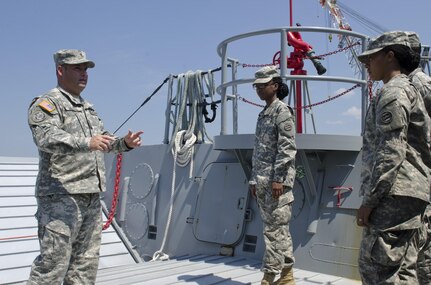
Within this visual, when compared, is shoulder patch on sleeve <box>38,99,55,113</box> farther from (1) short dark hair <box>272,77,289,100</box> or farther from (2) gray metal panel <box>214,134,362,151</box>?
(2) gray metal panel <box>214,134,362,151</box>

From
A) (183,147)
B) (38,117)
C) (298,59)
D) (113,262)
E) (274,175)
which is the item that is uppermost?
(298,59)

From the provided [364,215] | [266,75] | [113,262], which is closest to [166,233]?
[113,262]

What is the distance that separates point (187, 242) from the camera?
5.81m

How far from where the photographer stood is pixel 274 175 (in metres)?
3.73

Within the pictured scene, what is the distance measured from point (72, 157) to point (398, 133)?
183 cm

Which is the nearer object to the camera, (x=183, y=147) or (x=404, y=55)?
(x=404, y=55)

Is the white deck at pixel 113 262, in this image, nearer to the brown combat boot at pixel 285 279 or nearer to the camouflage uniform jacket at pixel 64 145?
the brown combat boot at pixel 285 279

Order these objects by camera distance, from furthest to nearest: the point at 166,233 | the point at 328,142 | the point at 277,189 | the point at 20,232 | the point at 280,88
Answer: the point at 166,233 < the point at 20,232 < the point at 328,142 < the point at 280,88 < the point at 277,189

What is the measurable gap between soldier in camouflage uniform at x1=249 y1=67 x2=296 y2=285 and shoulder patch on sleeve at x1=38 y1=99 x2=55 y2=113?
1755 mm

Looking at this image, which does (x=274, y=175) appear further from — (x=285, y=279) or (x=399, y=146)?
(x=399, y=146)

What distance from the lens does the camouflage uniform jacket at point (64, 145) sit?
8.47 feet

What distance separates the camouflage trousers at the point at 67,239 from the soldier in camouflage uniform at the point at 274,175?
4.66 ft

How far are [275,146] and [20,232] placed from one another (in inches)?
136

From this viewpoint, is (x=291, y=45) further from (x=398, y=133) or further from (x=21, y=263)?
(x=21, y=263)
